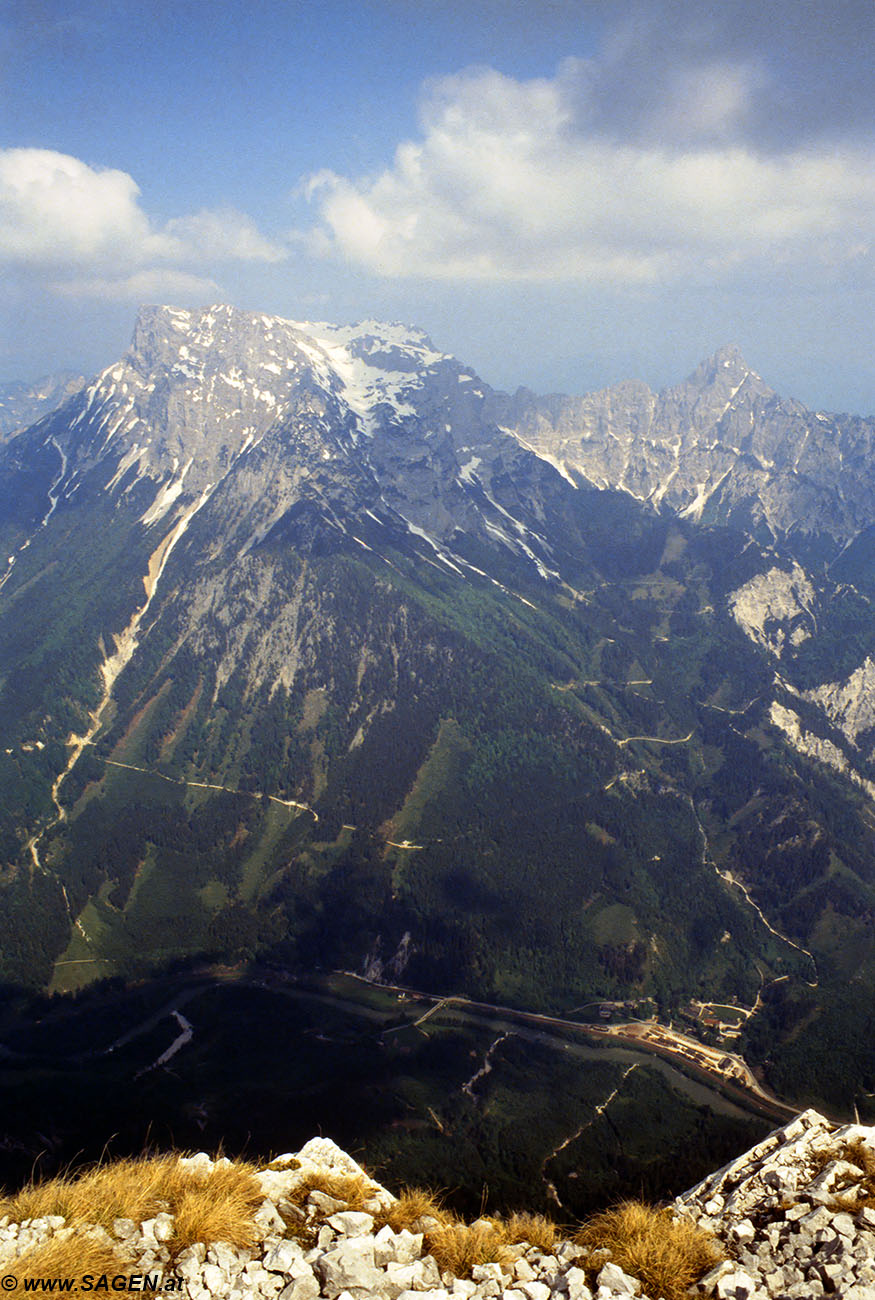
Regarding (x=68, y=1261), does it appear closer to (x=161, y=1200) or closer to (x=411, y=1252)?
(x=161, y=1200)

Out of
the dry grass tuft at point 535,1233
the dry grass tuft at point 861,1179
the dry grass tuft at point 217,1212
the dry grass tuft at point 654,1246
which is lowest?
the dry grass tuft at point 535,1233

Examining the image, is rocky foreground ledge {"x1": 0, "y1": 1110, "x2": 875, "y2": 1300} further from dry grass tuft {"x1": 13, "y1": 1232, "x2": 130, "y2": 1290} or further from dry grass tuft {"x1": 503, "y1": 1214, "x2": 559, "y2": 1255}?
dry grass tuft {"x1": 503, "y1": 1214, "x2": 559, "y2": 1255}

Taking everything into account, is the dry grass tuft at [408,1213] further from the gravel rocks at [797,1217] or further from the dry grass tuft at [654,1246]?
the gravel rocks at [797,1217]

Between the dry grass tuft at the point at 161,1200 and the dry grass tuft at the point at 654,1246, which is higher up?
the dry grass tuft at the point at 654,1246

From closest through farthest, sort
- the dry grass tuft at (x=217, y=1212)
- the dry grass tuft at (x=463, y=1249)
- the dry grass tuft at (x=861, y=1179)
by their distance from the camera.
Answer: the dry grass tuft at (x=217, y=1212)
the dry grass tuft at (x=463, y=1249)
the dry grass tuft at (x=861, y=1179)

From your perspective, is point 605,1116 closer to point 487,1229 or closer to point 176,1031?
point 176,1031

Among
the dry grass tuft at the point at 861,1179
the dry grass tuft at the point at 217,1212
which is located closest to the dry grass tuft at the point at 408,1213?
the dry grass tuft at the point at 217,1212
